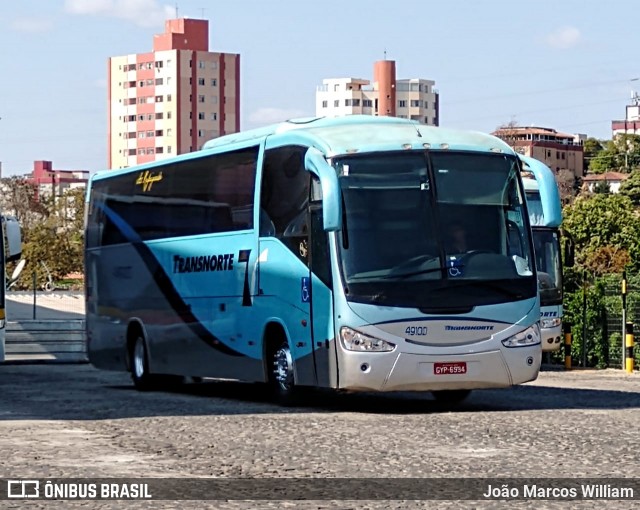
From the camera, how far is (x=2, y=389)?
26.2m

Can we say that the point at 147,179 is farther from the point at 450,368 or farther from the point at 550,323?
the point at 550,323

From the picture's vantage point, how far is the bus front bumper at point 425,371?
18.4m

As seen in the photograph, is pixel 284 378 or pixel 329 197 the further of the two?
pixel 284 378

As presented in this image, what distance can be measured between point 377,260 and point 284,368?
7.90 ft

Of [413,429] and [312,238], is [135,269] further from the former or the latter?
[413,429]

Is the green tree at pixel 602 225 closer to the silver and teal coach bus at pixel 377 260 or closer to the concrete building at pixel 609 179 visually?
the silver and teal coach bus at pixel 377 260

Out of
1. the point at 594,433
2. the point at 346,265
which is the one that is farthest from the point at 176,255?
the point at 594,433

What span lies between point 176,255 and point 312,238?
5.26m

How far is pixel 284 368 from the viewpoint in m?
20.1

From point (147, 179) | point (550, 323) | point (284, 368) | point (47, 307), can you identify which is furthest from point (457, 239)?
point (47, 307)

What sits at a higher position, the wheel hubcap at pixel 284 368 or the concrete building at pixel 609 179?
the concrete building at pixel 609 179

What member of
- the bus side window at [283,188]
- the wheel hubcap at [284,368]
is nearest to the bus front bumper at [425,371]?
the wheel hubcap at [284,368]

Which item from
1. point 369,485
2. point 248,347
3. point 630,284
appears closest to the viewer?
point 369,485

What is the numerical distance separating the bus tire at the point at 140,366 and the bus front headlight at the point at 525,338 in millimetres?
8208
